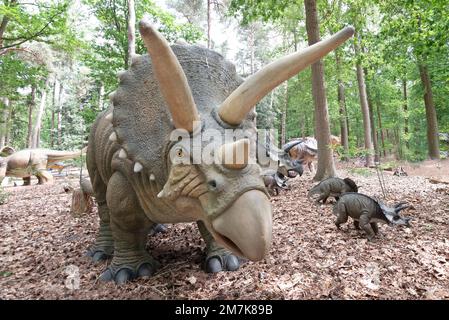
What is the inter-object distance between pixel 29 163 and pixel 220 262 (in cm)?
1050

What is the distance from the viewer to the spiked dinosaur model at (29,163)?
32.9 feet

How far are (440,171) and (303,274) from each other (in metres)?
10.2

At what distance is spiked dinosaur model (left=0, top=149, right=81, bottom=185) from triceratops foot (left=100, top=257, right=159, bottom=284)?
9.00 meters

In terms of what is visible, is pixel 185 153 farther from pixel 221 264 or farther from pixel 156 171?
pixel 221 264

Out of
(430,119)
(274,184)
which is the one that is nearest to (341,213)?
(274,184)

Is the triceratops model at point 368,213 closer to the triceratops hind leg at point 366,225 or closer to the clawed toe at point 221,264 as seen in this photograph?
the triceratops hind leg at point 366,225

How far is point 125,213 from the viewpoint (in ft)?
7.67

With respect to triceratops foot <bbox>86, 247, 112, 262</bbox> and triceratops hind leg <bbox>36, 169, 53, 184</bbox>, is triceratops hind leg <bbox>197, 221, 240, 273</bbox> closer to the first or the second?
triceratops foot <bbox>86, 247, 112, 262</bbox>

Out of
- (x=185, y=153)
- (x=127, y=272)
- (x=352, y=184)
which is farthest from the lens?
(x=352, y=184)

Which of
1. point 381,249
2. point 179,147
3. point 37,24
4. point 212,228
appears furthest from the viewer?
point 37,24

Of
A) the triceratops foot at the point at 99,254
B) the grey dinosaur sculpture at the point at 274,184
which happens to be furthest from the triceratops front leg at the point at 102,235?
the grey dinosaur sculpture at the point at 274,184

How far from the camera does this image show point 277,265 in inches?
105
